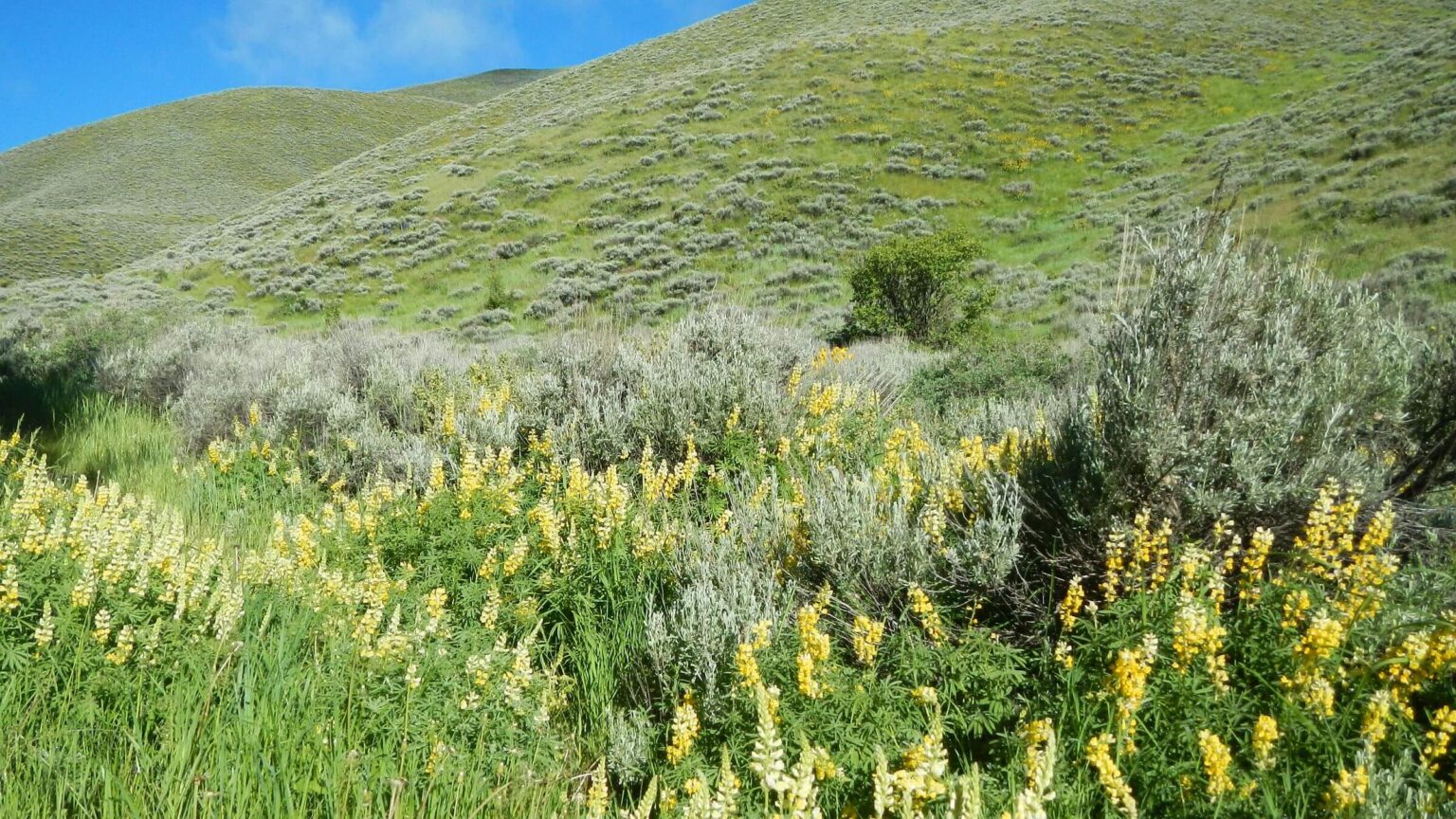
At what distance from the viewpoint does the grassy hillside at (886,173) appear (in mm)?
19547

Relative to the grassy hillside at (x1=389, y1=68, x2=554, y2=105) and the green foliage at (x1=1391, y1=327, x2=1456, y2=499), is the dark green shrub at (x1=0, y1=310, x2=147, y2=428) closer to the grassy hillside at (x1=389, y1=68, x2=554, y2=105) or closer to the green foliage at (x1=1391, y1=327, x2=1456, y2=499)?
the green foliage at (x1=1391, y1=327, x2=1456, y2=499)

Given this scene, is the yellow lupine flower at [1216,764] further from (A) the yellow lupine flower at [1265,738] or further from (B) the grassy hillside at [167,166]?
(B) the grassy hillside at [167,166]

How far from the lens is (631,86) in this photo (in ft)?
138

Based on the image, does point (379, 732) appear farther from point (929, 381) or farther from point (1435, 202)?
point (1435, 202)

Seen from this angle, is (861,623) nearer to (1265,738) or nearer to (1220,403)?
(1265,738)

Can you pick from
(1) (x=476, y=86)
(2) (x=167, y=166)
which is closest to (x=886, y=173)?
(2) (x=167, y=166)

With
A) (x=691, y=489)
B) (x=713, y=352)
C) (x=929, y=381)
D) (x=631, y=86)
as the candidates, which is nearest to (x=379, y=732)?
(x=691, y=489)

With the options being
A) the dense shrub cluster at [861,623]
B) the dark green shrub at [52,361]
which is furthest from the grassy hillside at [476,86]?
the dense shrub cluster at [861,623]

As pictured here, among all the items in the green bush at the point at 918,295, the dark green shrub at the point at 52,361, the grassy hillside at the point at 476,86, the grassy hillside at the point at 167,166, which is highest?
the grassy hillside at the point at 476,86

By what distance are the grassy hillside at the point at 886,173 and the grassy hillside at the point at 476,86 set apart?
229 feet

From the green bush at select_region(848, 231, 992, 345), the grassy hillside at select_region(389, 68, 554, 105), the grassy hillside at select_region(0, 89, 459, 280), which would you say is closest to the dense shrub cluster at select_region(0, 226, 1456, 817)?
the green bush at select_region(848, 231, 992, 345)

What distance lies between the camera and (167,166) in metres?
60.7

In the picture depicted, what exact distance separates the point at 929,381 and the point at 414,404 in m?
5.62

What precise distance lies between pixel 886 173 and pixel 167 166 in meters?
62.0
